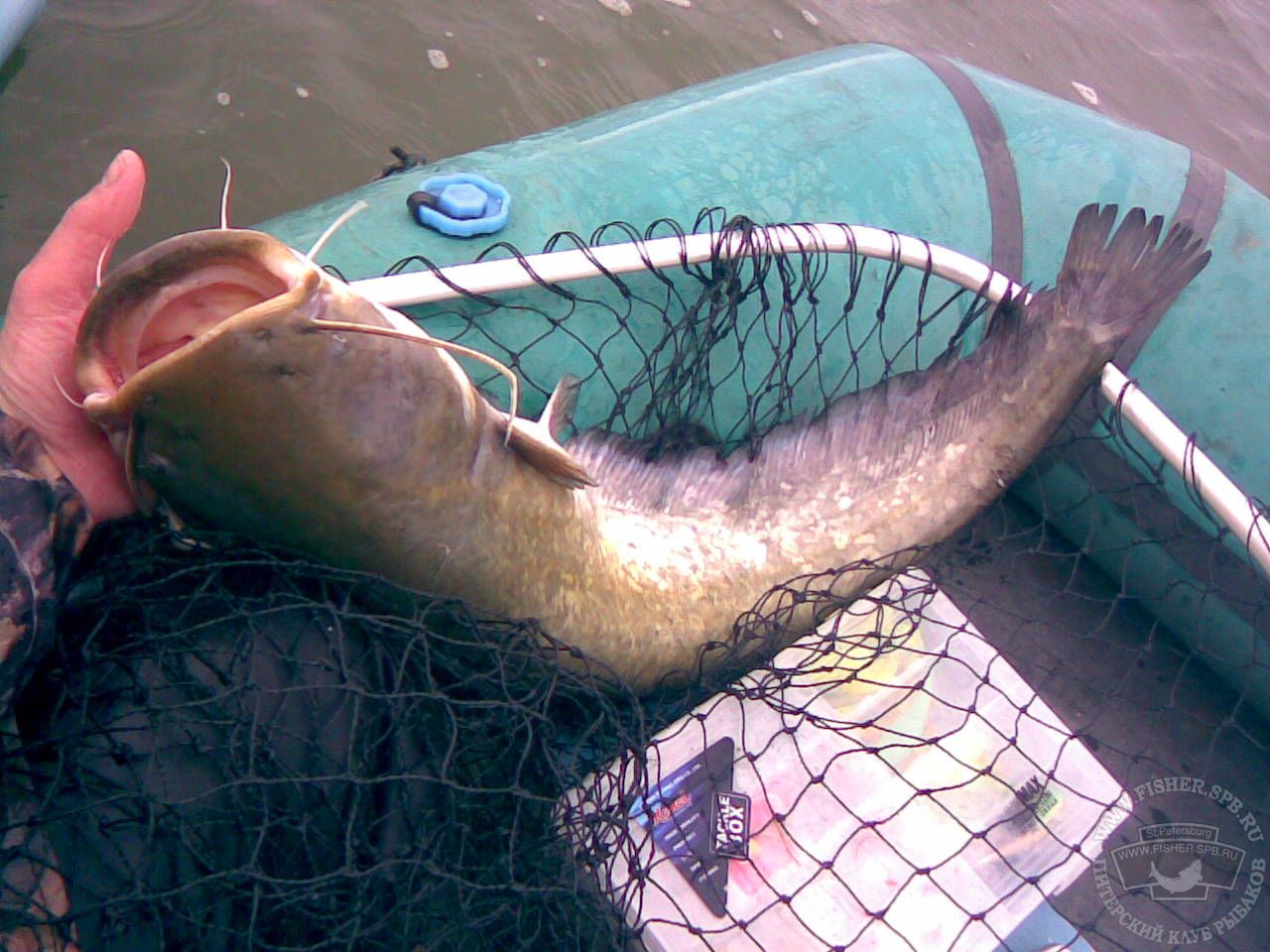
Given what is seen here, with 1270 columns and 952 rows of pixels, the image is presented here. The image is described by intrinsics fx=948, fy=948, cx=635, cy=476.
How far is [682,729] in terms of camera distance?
2020 millimetres

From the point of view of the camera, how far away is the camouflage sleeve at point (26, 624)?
4.40ft

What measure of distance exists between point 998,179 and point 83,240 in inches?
97.5

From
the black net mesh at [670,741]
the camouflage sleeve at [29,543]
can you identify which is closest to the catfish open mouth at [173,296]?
the camouflage sleeve at [29,543]

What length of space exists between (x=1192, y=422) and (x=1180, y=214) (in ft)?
2.26

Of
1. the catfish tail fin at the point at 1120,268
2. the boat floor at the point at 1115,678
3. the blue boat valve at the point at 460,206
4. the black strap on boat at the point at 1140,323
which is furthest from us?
the boat floor at the point at 1115,678

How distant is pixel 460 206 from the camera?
2225mm

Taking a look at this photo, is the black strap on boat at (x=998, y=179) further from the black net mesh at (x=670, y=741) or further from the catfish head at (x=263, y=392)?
the catfish head at (x=263, y=392)

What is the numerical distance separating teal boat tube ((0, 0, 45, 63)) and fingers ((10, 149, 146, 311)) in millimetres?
2245

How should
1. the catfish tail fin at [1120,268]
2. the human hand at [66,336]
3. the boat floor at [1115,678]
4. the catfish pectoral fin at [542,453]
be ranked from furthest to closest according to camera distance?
the boat floor at [1115,678], the catfish tail fin at [1120,268], the catfish pectoral fin at [542,453], the human hand at [66,336]

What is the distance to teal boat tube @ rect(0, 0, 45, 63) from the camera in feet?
10.3

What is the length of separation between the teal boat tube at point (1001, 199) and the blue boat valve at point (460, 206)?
0.20 feet

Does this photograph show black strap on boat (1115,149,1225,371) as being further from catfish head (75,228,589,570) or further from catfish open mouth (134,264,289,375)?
catfish open mouth (134,264,289,375)

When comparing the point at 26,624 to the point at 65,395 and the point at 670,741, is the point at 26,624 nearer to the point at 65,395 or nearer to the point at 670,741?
the point at 65,395

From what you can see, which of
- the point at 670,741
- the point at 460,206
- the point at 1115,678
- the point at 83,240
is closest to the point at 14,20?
the point at 460,206
